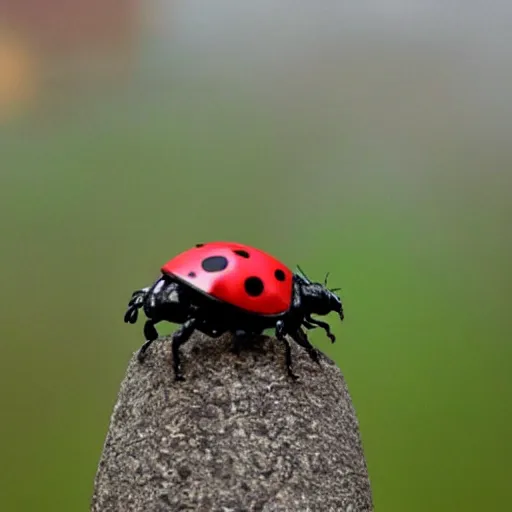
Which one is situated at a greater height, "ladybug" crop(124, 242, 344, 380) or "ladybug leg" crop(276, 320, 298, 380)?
"ladybug" crop(124, 242, 344, 380)

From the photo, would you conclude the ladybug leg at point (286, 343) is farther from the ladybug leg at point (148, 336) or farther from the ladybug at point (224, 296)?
the ladybug leg at point (148, 336)

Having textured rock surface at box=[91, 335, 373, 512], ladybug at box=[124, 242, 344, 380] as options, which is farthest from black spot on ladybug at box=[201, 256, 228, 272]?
textured rock surface at box=[91, 335, 373, 512]

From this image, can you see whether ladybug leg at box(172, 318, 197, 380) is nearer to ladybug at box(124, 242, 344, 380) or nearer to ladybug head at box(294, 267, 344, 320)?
ladybug at box(124, 242, 344, 380)

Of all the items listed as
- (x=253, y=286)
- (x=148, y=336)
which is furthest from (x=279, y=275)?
(x=148, y=336)

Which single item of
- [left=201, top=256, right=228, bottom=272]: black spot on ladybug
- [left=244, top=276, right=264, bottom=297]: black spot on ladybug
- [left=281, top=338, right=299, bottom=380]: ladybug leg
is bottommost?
[left=281, top=338, right=299, bottom=380]: ladybug leg

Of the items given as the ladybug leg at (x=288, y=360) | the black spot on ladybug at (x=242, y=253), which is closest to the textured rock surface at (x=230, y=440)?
the ladybug leg at (x=288, y=360)

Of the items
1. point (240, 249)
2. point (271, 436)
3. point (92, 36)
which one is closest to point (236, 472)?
point (271, 436)

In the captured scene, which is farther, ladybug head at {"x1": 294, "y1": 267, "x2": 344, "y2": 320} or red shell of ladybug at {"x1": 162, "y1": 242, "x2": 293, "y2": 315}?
ladybug head at {"x1": 294, "y1": 267, "x2": 344, "y2": 320}

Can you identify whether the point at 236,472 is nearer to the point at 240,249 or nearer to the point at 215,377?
the point at 215,377
